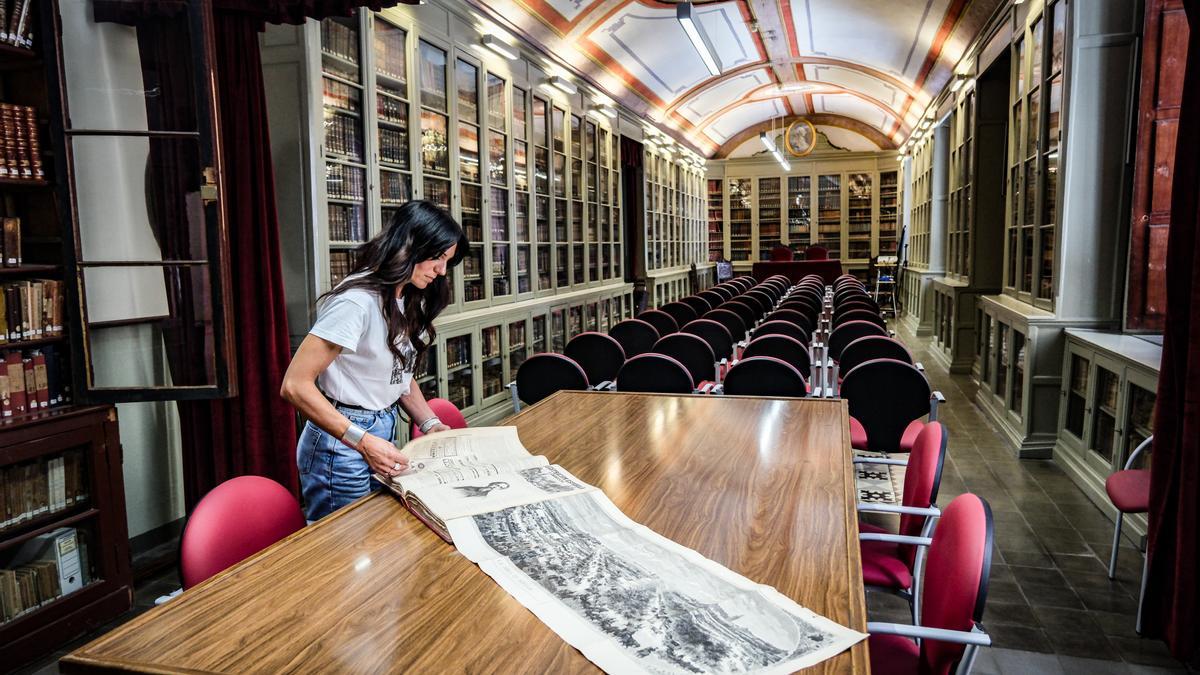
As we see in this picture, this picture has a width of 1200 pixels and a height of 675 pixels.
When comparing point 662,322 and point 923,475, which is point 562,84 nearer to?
point 662,322

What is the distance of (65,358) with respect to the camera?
320 cm

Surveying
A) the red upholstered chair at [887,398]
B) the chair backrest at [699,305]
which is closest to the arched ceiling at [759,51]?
the chair backrest at [699,305]

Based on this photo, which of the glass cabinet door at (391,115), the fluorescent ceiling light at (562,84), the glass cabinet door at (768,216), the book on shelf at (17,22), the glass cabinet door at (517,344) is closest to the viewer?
the book on shelf at (17,22)

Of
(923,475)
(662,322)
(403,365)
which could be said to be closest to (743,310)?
(662,322)

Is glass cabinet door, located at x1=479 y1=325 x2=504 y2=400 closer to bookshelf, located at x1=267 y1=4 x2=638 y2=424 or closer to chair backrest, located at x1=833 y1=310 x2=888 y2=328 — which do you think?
bookshelf, located at x1=267 y1=4 x2=638 y2=424

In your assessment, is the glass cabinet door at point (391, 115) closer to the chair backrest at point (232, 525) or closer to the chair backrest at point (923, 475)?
the chair backrest at point (232, 525)

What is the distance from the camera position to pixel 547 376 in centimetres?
459

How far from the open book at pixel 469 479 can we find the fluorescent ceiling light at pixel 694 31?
5167 millimetres

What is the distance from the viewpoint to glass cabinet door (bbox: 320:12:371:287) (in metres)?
4.70

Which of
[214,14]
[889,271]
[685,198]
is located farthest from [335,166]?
[889,271]

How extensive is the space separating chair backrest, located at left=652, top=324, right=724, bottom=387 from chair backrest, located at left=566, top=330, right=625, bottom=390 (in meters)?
0.30

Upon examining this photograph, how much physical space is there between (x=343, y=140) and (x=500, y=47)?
268 cm

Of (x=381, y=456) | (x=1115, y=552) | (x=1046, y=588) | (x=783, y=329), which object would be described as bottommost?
(x=1046, y=588)

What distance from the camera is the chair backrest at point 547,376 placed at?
178 inches
